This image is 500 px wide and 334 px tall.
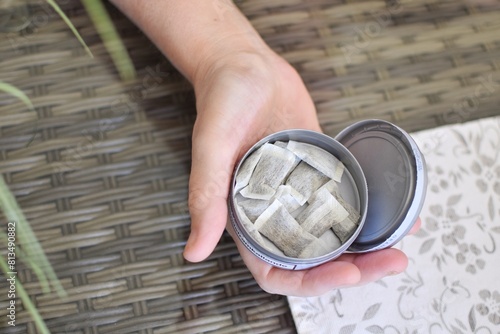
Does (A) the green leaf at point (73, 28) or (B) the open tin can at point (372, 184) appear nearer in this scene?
(B) the open tin can at point (372, 184)

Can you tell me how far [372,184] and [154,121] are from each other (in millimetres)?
245

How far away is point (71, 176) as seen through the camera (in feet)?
1.88

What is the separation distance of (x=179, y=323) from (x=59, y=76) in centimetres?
30

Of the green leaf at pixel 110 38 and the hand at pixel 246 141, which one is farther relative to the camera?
the green leaf at pixel 110 38

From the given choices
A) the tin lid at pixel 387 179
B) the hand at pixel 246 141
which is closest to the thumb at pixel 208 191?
the hand at pixel 246 141

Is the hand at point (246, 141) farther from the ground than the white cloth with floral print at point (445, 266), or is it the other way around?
the hand at point (246, 141)

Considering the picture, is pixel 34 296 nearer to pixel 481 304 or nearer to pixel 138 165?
pixel 138 165

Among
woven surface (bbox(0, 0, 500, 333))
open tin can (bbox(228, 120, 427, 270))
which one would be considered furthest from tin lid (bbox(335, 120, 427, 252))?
woven surface (bbox(0, 0, 500, 333))

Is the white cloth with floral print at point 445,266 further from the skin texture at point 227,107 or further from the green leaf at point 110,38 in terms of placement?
the green leaf at point 110,38

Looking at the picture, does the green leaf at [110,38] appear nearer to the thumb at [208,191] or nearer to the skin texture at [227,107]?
the skin texture at [227,107]

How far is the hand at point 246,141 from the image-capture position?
465 mm

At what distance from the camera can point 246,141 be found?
543mm

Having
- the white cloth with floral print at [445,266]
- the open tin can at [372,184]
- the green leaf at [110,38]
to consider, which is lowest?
the white cloth with floral print at [445,266]

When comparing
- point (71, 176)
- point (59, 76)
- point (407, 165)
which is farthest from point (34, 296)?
point (407, 165)
